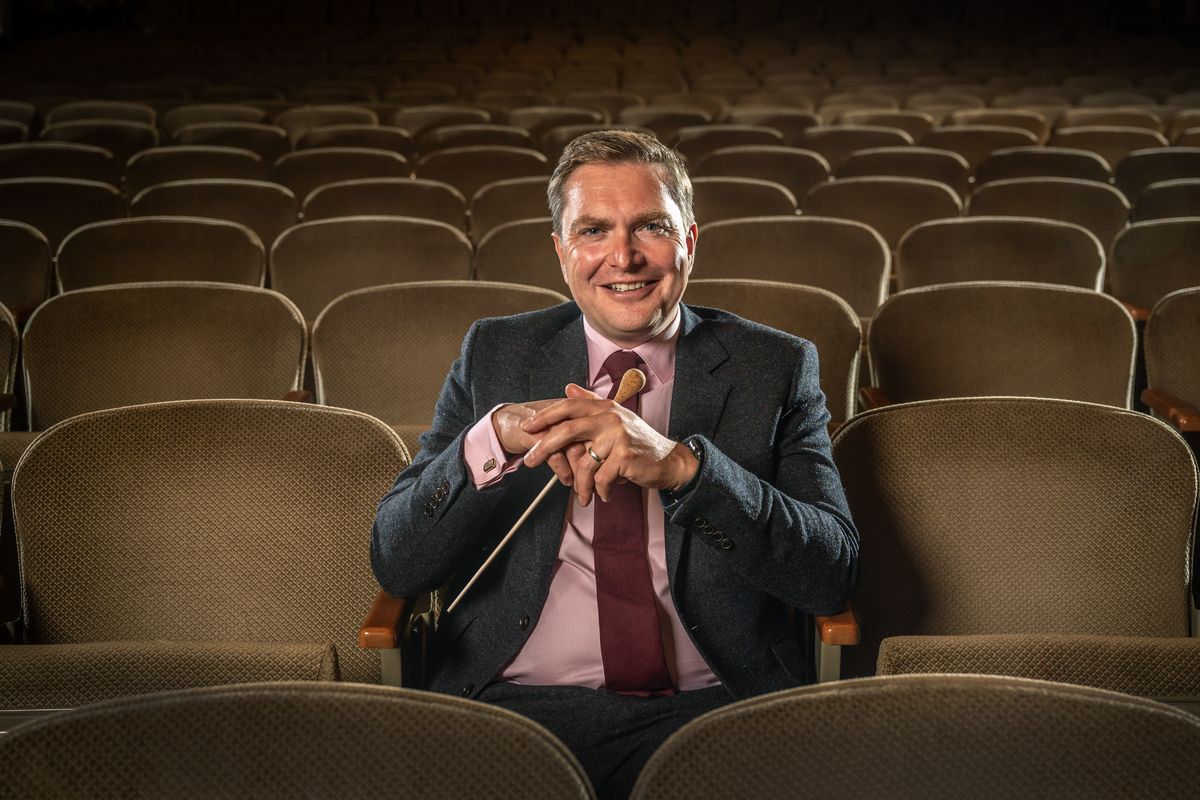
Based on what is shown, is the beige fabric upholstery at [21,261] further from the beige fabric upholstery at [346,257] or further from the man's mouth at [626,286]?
the man's mouth at [626,286]

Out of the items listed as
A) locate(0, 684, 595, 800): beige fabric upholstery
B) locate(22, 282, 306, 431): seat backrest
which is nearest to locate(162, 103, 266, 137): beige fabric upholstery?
locate(22, 282, 306, 431): seat backrest

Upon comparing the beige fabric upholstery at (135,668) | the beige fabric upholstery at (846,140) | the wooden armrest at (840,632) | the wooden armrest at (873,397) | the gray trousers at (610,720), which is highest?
the beige fabric upholstery at (846,140)

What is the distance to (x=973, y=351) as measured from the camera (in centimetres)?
238

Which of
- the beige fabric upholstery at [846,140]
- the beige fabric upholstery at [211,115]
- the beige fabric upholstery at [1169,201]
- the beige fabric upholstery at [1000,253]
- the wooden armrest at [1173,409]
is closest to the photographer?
the wooden armrest at [1173,409]

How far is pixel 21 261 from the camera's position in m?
3.10

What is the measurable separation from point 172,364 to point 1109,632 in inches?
73.9

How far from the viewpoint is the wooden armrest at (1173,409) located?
7.16ft

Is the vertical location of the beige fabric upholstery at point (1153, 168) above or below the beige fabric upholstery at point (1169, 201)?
above

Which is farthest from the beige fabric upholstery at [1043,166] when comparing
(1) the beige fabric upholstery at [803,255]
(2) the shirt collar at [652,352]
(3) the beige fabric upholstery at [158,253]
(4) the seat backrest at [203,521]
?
(4) the seat backrest at [203,521]

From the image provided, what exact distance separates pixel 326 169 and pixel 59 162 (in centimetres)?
116

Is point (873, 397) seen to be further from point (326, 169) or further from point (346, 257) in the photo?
point (326, 169)

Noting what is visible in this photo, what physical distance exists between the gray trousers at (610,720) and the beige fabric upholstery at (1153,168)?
13.2ft

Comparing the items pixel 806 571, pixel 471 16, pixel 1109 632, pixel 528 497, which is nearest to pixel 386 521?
pixel 528 497

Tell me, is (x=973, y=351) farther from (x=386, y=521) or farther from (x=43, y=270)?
(x=43, y=270)
